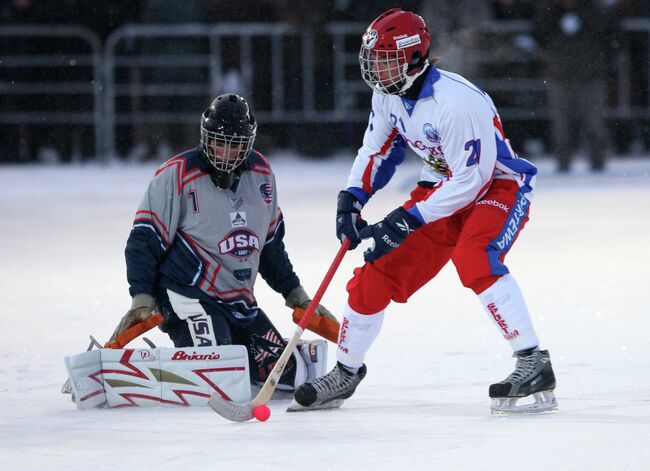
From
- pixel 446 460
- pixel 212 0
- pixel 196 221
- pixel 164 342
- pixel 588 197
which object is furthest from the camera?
pixel 212 0

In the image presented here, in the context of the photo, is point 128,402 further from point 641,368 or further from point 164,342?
point 641,368

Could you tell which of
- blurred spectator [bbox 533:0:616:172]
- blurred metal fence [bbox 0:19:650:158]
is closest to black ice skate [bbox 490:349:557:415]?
blurred spectator [bbox 533:0:616:172]

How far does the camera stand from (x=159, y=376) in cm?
412

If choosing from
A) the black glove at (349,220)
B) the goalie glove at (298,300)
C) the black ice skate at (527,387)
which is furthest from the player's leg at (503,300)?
the goalie glove at (298,300)

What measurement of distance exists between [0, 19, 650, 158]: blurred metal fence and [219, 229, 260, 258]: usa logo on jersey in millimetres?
9153

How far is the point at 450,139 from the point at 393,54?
30cm

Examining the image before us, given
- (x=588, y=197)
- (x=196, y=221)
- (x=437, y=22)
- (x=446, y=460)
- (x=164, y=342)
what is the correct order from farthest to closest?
(x=437, y=22)
(x=588, y=197)
(x=164, y=342)
(x=196, y=221)
(x=446, y=460)

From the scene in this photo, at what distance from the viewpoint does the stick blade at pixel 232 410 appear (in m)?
3.86

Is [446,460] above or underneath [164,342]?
above

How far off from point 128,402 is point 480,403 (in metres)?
1.04

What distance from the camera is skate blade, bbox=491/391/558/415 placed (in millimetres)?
3883

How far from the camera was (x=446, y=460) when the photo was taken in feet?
10.9

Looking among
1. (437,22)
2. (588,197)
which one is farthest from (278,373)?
(437,22)

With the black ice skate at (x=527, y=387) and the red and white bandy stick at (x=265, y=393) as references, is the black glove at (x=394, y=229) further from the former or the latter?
the black ice skate at (x=527, y=387)
